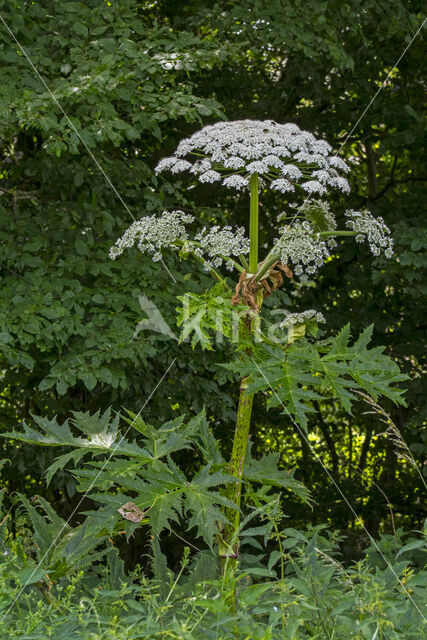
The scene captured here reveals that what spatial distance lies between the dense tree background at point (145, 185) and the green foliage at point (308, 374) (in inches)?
62.4

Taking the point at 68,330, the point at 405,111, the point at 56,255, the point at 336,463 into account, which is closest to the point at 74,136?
the point at 56,255

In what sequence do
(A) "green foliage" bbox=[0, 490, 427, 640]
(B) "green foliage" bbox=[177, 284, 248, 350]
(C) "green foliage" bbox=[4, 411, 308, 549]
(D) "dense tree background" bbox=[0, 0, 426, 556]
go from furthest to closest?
(D) "dense tree background" bbox=[0, 0, 426, 556] < (B) "green foliage" bbox=[177, 284, 248, 350] < (C) "green foliage" bbox=[4, 411, 308, 549] < (A) "green foliage" bbox=[0, 490, 427, 640]

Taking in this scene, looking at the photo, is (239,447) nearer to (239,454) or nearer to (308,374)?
(239,454)

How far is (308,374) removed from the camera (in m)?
2.09

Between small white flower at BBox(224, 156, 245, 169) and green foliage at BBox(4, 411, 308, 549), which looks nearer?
green foliage at BBox(4, 411, 308, 549)

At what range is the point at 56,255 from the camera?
449 cm

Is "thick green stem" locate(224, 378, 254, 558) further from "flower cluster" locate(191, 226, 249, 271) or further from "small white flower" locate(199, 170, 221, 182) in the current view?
"small white flower" locate(199, 170, 221, 182)

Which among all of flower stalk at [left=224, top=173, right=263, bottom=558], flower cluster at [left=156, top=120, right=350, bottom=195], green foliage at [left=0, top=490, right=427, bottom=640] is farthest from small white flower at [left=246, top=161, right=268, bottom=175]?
green foliage at [left=0, top=490, right=427, bottom=640]

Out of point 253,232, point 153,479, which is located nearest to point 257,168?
point 253,232

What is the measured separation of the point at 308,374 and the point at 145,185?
3351 mm

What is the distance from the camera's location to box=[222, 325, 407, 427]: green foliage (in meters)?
2.02

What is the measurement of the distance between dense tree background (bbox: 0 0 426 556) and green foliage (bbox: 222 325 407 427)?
1.58m

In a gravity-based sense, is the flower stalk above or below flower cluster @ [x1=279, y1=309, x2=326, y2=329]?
below

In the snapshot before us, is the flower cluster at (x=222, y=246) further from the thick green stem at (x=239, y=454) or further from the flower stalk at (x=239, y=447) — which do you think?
the thick green stem at (x=239, y=454)
